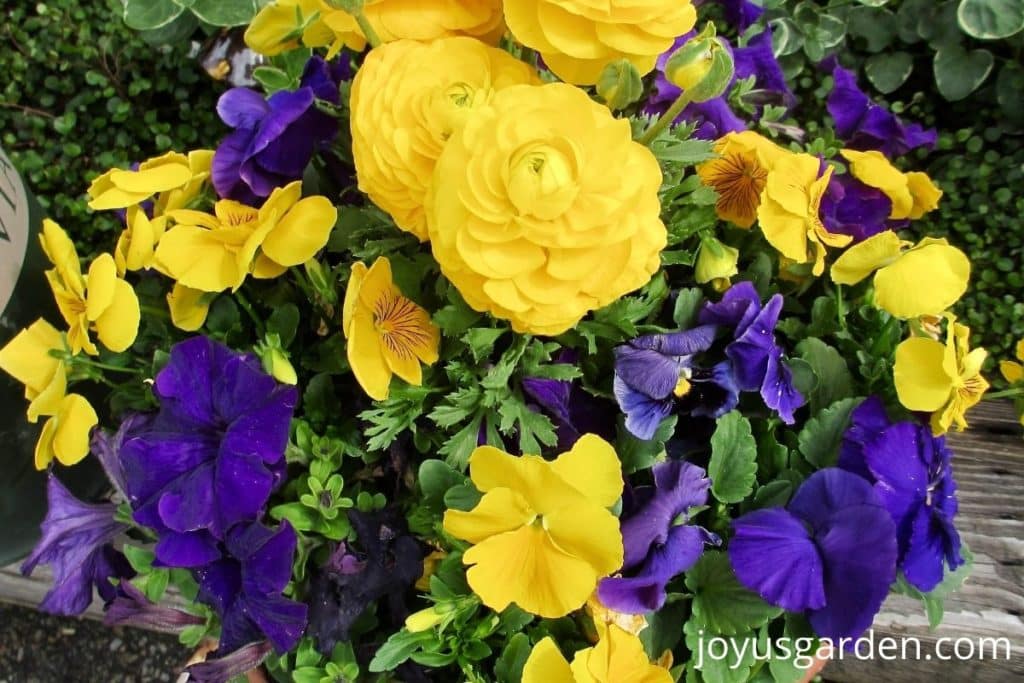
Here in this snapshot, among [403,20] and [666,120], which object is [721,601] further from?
[403,20]

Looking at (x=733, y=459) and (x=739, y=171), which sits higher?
(x=739, y=171)

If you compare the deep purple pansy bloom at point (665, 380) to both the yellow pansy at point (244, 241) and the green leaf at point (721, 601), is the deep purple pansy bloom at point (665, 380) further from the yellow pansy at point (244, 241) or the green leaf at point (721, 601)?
the yellow pansy at point (244, 241)

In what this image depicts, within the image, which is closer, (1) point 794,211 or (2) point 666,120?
(2) point 666,120

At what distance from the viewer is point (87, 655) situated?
1291mm

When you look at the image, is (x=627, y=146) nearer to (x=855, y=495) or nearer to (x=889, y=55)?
(x=855, y=495)

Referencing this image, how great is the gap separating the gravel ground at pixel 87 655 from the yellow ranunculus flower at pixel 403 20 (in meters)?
1.01

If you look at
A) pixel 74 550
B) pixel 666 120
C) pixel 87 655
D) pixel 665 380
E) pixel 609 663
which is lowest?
pixel 87 655

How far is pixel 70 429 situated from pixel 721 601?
53 centimetres

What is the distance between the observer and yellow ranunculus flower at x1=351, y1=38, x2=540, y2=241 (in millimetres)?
504

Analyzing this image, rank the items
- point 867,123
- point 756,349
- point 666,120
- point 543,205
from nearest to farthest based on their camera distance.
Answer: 1. point 543,205
2. point 666,120
3. point 756,349
4. point 867,123

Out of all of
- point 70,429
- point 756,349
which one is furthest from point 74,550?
point 756,349

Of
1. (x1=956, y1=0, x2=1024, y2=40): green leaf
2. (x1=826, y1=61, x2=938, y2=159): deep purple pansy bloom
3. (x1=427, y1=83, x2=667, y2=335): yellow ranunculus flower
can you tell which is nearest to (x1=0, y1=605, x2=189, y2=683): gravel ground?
(x1=427, y1=83, x2=667, y2=335): yellow ranunculus flower

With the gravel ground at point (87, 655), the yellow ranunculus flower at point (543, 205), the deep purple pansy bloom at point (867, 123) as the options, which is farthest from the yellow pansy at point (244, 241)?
the gravel ground at point (87, 655)

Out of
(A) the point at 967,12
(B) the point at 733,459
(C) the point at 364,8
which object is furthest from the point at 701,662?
(A) the point at 967,12
